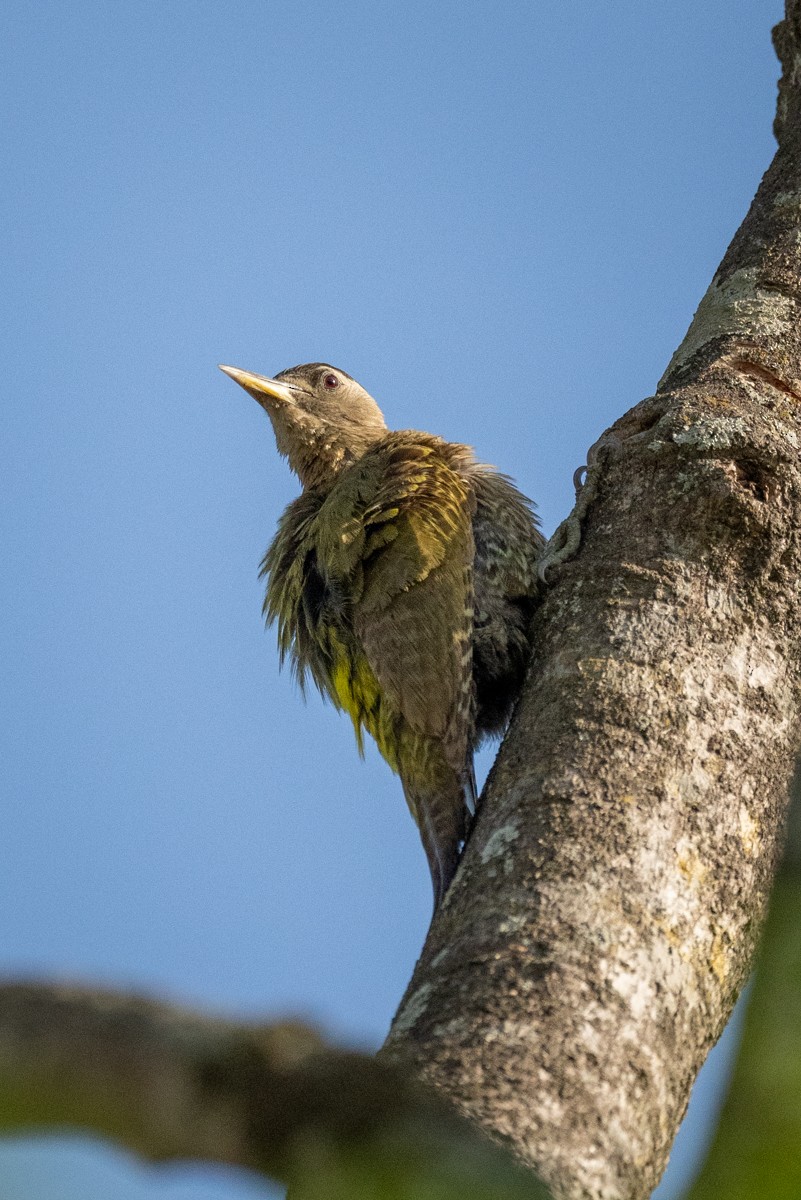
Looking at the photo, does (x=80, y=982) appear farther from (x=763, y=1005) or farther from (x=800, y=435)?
(x=800, y=435)

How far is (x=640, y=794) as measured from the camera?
227 cm

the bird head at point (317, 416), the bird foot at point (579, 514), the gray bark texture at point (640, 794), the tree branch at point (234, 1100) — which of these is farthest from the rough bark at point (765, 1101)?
the bird head at point (317, 416)

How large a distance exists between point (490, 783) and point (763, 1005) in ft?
6.26

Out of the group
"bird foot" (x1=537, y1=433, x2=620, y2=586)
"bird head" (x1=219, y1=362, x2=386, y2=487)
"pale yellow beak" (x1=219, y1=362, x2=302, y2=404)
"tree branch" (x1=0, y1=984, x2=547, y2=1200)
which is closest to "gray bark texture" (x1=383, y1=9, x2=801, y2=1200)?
"bird foot" (x1=537, y1=433, x2=620, y2=586)

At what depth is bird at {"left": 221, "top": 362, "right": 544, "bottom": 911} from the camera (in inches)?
173

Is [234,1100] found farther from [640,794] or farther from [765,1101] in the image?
[640,794]

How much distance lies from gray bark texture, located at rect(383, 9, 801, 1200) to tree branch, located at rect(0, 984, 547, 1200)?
29.4 inches

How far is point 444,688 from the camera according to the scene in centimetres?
441

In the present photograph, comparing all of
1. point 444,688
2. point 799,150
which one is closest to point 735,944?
point 444,688

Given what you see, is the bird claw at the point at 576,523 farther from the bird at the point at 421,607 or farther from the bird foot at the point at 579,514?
the bird at the point at 421,607

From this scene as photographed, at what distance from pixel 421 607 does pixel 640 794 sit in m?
2.24

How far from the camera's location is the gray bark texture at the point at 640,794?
1763 millimetres

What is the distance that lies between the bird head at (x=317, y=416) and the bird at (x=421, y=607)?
722 millimetres

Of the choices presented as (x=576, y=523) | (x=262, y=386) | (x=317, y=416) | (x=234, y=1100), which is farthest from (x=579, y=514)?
(x=262, y=386)
